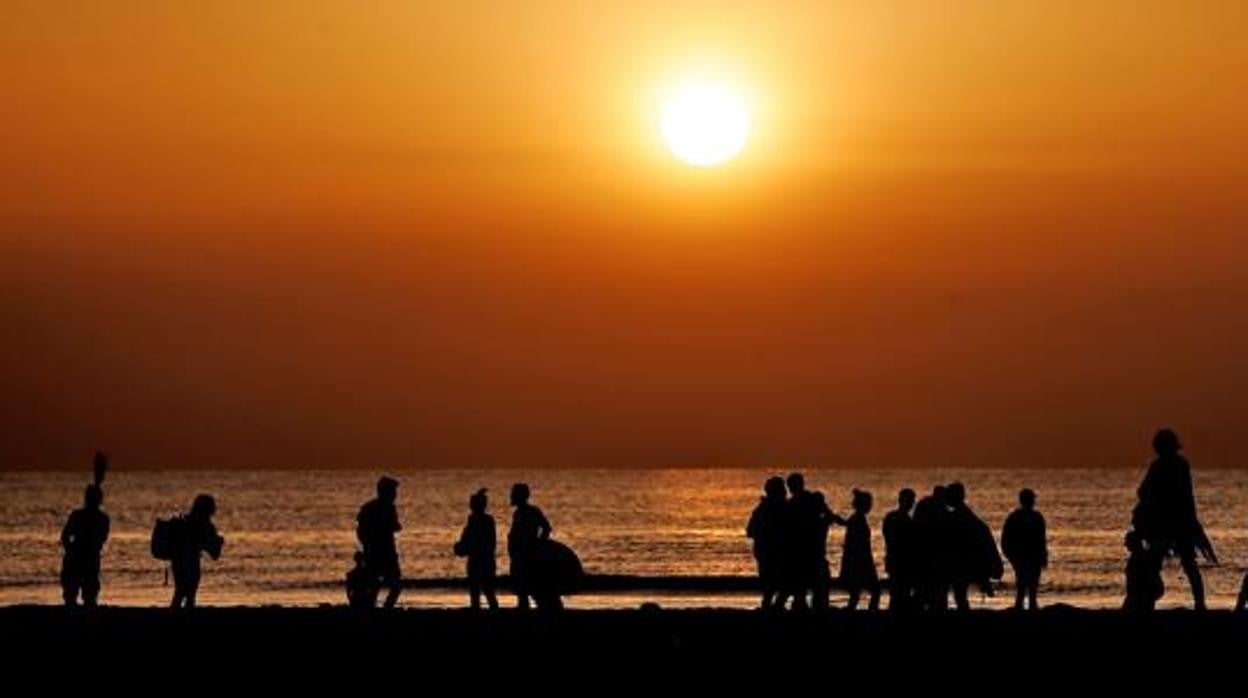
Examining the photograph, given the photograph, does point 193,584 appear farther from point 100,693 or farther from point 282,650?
point 100,693

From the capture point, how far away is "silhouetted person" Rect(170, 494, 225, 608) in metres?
28.1

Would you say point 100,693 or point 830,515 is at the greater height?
point 830,515

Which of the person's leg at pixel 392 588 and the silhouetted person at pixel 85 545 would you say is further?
the person's leg at pixel 392 588

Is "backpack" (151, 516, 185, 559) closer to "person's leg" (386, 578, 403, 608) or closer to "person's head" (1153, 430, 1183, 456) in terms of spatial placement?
"person's leg" (386, 578, 403, 608)

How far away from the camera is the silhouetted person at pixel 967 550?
2744 centimetres

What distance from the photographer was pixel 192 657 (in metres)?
23.0

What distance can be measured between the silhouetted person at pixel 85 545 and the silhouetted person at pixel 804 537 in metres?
7.90

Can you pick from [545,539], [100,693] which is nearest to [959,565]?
[545,539]

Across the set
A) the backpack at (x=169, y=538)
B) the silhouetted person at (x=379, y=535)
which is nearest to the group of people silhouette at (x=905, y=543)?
the silhouetted person at (x=379, y=535)

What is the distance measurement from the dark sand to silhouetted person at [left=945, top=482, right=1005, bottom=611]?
0.58 m

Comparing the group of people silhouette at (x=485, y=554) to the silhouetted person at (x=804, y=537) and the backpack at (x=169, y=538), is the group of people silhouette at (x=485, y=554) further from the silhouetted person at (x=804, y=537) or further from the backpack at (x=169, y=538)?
the silhouetted person at (x=804, y=537)

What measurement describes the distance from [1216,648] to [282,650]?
8.93 meters

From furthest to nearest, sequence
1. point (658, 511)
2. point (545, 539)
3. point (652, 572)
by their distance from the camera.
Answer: point (658, 511) < point (652, 572) < point (545, 539)

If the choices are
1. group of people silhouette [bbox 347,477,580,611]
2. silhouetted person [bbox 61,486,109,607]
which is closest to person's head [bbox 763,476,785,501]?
group of people silhouette [bbox 347,477,580,611]
